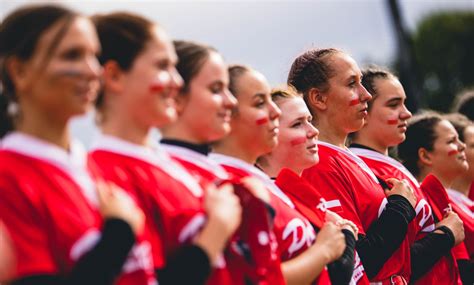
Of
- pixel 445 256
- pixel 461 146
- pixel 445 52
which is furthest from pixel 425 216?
pixel 445 52

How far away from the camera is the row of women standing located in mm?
3018

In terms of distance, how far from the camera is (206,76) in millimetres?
3652

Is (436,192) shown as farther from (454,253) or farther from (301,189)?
(301,189)

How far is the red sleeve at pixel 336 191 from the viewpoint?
5043 mm

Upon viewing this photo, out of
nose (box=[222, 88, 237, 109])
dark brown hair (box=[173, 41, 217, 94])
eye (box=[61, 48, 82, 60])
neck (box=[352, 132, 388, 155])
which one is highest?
eye (box=[61, 48, 82, 60])

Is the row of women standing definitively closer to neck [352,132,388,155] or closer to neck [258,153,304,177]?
neck [258,153,304,177]

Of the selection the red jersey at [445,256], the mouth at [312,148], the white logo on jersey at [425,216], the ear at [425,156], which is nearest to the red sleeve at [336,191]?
the mouth at [312,148]

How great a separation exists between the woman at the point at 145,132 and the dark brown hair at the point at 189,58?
0.71ft

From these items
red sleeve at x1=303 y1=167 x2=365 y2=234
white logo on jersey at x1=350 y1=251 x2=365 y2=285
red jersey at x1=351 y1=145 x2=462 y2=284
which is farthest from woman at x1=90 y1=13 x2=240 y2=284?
red jersey at x1=351 y1=145 x2=462 y2=284

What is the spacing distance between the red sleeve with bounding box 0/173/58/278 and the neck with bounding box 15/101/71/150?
0.19 meters

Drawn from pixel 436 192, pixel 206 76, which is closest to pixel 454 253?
pixel 436 192

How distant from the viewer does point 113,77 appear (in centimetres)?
335

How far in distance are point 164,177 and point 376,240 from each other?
1875mm

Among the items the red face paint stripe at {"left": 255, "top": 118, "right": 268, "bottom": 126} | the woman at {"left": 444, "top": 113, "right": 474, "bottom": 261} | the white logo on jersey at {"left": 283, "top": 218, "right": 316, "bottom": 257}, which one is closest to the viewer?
the red face paint stripe at {"left": 255, "top": 118, "right": 268, "bottom": 126}
